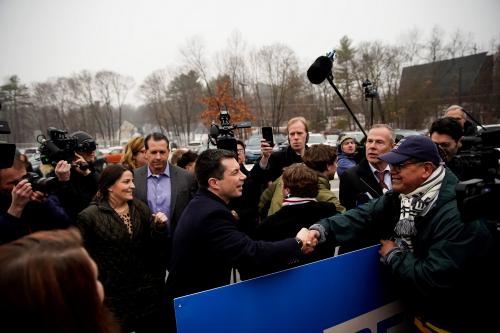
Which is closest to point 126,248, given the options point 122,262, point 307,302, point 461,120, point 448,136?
point 122,262

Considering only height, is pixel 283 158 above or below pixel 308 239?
above

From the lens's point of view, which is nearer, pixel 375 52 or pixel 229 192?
pixel 229 192

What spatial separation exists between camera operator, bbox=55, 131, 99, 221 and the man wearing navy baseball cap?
2.57 meters

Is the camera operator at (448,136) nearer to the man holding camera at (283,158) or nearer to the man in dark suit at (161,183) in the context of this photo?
the man holding camera at (283,158)

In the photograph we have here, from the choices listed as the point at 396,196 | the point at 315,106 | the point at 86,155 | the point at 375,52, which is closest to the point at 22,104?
the point at 315,106

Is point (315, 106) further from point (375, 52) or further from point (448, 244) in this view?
point (448, 244)

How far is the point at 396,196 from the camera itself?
238 cm

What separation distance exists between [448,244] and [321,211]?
37.4 inches

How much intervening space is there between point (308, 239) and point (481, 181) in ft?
3.50

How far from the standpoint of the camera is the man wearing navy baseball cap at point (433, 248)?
5.83ft

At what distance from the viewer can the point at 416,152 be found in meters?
2.14

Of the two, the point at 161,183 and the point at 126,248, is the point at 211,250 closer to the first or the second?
the point at 126,248

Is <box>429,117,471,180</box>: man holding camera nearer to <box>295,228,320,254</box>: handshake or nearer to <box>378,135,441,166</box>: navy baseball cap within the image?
<box>378,135,441,166</box>: navy baseball cap

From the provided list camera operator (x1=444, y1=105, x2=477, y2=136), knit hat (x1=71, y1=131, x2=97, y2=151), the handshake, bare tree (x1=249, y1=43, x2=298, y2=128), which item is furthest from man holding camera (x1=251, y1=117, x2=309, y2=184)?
bare tree (x1=249, y1=43, x2=298, y2=128)
